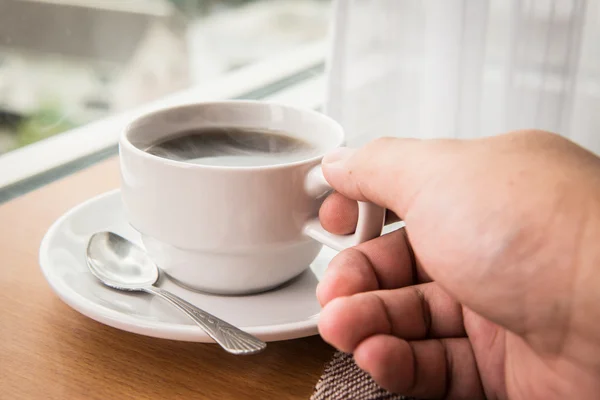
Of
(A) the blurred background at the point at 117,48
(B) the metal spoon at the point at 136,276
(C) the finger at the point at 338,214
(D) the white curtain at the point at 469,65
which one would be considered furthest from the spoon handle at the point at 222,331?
(D) the white curtain at the point at 469,65

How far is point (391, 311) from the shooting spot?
1.35 feet

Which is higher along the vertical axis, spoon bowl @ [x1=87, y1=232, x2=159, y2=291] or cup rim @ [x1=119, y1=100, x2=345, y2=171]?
cup rim @ [x1=119, y1=100, x2=345, y2=171]

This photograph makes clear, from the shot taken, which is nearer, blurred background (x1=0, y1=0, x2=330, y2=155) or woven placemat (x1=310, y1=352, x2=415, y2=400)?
woven placemat (x1=310, y1=352, x2=415, y2=400)

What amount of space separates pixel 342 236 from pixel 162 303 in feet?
0.45

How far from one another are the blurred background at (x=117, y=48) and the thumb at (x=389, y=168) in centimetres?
54

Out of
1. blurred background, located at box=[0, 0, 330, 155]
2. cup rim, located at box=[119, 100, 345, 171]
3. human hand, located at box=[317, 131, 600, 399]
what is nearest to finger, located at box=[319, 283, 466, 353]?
human hand, located at box=[317, 131, 600, 399]

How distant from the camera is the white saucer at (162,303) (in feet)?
1.39

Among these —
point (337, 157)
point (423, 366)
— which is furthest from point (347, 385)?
point (337, 157)

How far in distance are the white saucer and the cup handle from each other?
0.17 feet

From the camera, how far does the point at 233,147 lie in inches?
22.4

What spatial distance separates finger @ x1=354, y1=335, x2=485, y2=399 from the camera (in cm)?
36

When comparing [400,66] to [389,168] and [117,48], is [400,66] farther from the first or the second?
[389,168]

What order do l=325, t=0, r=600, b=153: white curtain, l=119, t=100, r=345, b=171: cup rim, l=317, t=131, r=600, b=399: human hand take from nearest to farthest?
l=317, t=131, r=600, b=399: human hand, l=119, t=100, r=345, b=171: cup rim, l=325, t=0, r=600, b=153: white curtain

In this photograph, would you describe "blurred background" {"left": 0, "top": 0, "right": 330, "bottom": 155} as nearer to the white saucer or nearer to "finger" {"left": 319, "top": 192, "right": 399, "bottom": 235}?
the white saucer
